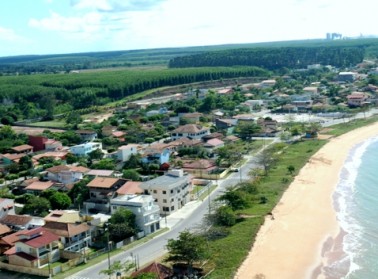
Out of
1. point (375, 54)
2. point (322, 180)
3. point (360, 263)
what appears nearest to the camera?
point (360, 263)

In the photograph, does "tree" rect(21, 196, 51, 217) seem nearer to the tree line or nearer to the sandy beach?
the sandy beach

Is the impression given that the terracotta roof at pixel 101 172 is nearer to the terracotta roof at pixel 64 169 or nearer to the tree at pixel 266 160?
the terracotta roof at pixel 64 169

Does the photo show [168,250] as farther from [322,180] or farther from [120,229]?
[322,180]

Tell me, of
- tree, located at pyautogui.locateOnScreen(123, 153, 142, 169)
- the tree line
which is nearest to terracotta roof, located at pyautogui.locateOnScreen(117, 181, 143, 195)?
tree, located at pyautogui.locateOnScreen(123, 153, 142, 169)

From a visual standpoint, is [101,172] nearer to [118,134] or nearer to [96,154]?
[96,154]

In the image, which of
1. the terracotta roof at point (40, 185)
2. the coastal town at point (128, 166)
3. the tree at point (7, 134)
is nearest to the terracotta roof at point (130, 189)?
the coastal town at point (128, 166)

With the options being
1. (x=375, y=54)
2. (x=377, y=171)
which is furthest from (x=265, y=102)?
(x=375, y=54)
